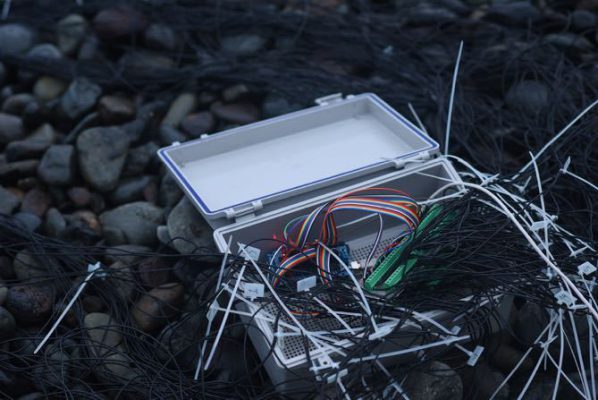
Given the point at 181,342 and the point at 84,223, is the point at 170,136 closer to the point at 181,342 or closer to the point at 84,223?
the point at 84,223

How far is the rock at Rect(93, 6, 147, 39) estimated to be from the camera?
9.66 feet

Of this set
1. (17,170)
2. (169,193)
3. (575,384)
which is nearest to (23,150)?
(17,170)

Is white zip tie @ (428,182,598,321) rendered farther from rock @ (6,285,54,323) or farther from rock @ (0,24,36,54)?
rock @ (0,24,36,54)

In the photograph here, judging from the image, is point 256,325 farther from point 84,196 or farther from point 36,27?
point 36,27

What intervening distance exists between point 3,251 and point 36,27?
1.44 metres

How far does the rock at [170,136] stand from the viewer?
2.54m

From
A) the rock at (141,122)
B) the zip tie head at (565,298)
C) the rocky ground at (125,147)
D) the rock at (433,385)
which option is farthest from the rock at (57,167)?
the zip tie head at (565,298)

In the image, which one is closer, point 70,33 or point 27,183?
point 27,183

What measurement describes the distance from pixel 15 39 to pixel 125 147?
1024mm

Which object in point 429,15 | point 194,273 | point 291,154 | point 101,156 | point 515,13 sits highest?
point 515,13

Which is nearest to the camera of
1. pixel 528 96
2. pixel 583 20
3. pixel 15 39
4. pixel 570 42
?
pixel 528 96

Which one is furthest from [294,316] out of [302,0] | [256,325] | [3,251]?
[302,0]

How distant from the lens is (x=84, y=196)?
7.58 ft

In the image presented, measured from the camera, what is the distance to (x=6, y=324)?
5.97ft
